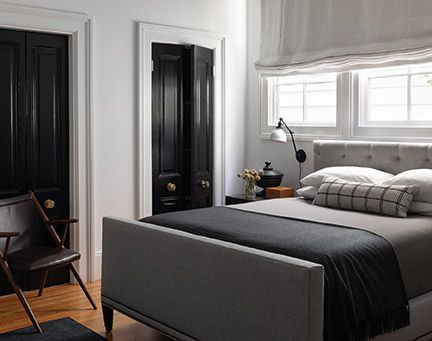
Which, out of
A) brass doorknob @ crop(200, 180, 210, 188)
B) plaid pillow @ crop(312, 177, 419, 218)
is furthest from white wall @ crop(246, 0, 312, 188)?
plaid pillow @ crop(312, 177, 419, 218)

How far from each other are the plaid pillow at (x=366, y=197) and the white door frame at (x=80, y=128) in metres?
1.83

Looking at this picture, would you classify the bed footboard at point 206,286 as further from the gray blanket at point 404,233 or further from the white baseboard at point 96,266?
the white baseboard at point 96,266

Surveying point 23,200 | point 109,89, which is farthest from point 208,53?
point 23,200

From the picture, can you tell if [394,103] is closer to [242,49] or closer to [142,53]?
[242,49]

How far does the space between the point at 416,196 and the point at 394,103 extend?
118 cm

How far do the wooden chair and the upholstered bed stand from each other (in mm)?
395

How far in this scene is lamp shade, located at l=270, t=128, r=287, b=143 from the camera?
5.41 meters

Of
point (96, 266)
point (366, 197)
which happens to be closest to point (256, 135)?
point (96, 266)

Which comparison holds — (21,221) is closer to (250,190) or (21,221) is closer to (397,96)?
(250,190)

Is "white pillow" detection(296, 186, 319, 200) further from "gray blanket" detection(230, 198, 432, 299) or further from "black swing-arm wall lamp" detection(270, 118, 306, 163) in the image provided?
"black swing-arm wall lamp" detection(270, 118, 306, 163)

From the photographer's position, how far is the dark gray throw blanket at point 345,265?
9.05 ft

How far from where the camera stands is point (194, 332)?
3.16 meters

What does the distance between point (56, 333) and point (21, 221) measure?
94 cm

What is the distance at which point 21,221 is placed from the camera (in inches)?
170
